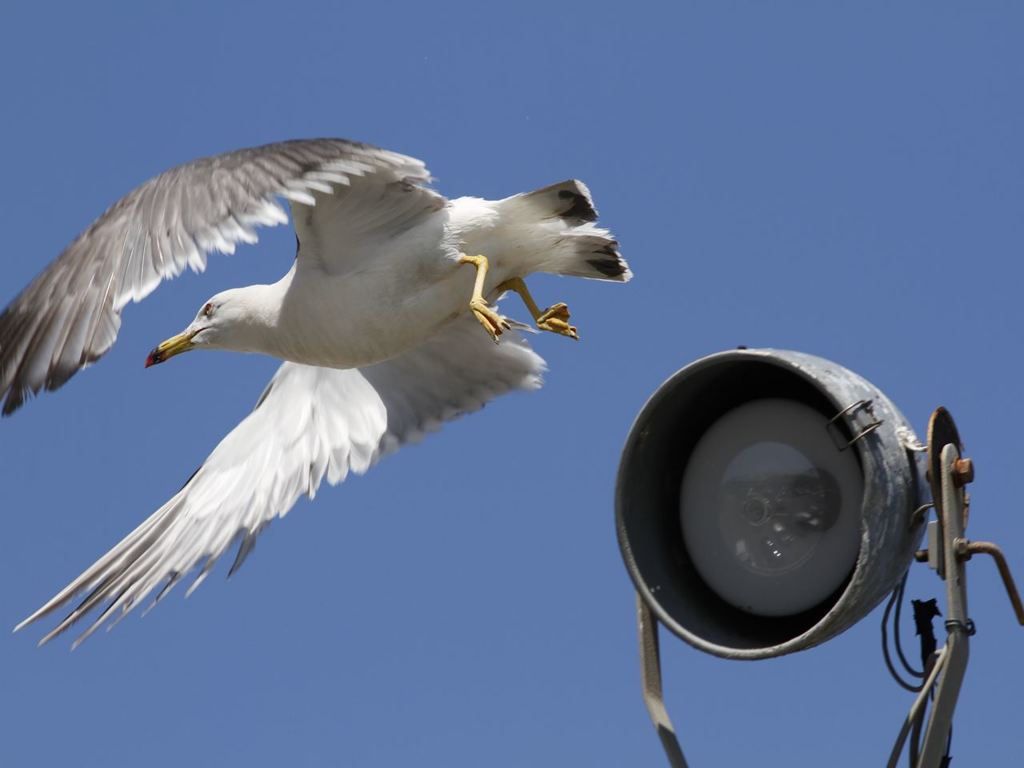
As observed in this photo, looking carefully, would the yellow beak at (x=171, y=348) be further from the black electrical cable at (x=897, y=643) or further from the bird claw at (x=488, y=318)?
the black electrical cable at (x=897, y=643)

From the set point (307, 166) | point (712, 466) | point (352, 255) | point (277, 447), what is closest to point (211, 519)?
point (277, 447)

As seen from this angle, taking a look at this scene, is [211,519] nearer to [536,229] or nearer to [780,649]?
[536,229]

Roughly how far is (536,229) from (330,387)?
8.34 feet

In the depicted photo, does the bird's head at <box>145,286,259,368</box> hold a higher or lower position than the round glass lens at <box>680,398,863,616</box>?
higher

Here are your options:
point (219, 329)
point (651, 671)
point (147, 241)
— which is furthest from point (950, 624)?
point (219, 329)

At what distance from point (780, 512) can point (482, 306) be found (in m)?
4.06

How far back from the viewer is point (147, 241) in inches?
329

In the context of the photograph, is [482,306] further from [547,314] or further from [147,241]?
[147,241]

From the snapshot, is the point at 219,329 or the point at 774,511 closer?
the point at 774,511

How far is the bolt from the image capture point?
470 cm

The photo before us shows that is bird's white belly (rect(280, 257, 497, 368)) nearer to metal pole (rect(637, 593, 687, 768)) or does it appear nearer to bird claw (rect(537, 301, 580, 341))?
bird claw (rect(537, 301, 580, 341))

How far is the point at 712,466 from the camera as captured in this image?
16.9 feet

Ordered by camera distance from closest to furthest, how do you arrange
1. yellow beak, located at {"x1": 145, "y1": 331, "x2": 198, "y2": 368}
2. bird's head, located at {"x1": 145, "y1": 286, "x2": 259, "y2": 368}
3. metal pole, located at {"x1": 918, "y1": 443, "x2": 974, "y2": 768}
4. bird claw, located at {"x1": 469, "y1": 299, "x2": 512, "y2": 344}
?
metal pole, located at {"x1": 918, "y1": 443, "x2": 974, "y2": 768} < bird claw, located at {"x1": 469, "y1": 299, "x2": 512, "y2": 344} < bird's head, located at {"x1": 145, "y1": 286, "x2": 259, "y2": 368} < yellow beak, located at {"x1": 145, "y1": 331, "x2": 198, "y2": 368}

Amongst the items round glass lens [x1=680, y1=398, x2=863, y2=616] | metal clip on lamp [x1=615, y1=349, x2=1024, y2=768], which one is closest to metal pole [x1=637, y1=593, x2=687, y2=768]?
metal clip on lamp [x1=615, y1=349, x2=1024, y2=768]
